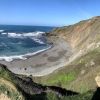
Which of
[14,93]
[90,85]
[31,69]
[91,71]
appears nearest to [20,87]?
[14,93]

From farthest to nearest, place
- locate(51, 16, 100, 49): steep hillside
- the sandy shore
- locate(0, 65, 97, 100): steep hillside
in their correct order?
locate(51, 16, 100, 49): steep hillside, the sandy shore, locate(0, 65, 97, 100): steep hillside

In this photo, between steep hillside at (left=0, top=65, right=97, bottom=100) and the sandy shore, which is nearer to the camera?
steep hillside at (left=0, top=65, right=97, bottom=100)

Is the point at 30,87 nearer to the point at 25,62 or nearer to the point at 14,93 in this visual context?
the point at 14,93

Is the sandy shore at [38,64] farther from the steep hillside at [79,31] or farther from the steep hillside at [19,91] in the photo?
the steep hillside at [19,91]

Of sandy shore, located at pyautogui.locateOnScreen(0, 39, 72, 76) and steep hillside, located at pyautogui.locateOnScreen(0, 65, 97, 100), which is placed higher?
steep hillside, located at pyautogui.locateOnScreen(0, 65, 97, 100)

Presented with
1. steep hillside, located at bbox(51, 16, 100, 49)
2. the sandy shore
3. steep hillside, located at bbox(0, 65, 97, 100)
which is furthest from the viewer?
steep hillside, located at bbox(51, 16, 100, 49)

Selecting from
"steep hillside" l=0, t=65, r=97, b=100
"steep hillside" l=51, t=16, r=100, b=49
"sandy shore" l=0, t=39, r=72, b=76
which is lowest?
"sandy shore" l=0, t=39, r=72, b=76

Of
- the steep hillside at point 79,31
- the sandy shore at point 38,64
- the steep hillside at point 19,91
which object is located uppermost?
the steep hillside at point 19,91

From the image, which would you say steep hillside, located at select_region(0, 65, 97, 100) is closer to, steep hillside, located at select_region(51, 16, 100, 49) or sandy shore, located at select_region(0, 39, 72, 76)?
sandy shore, located at select_region(0, 39, 72, 76)

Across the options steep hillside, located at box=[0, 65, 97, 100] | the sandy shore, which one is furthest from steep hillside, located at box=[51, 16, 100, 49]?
steep hillside, located at box=[0, 65, 97, 100]

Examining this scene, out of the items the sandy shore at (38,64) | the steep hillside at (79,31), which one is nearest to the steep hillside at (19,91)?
the sandy shore at (38,64)

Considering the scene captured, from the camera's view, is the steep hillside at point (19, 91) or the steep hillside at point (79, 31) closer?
the steep hillside at point (19, 91)
